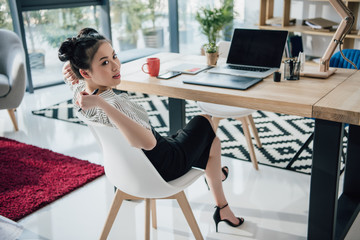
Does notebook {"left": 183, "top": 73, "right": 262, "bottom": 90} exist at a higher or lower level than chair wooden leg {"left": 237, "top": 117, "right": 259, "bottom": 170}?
higher

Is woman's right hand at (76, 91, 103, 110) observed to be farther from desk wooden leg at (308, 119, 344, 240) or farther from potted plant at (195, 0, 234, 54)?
potted plant at (195, 0, 234, 54)

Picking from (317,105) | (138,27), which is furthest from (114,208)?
(138,27)

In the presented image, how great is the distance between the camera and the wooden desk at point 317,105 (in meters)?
1.76

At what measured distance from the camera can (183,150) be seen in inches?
77.0

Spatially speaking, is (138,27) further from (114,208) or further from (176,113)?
(114,208)

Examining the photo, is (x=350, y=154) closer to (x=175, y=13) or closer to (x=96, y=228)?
(x=96, y=228)

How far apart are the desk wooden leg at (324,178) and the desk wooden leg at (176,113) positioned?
91 centimetres

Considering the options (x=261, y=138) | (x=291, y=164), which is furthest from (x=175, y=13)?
(x=291, y=164)

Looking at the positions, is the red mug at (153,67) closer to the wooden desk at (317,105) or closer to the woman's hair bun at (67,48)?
the wooden desk at (317,105)

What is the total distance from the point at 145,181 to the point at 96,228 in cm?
70

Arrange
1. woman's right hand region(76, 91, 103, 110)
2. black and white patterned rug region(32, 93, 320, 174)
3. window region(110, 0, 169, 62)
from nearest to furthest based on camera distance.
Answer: woman's right hand region(76, 91, 103, 110)
black and white patterned rug region(32, 93, 320, 174)
window region(110, 0, 169, 62)

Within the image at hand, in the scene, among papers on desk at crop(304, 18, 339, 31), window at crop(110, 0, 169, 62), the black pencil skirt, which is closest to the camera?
the black pencil skirt

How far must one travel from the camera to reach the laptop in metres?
2.35

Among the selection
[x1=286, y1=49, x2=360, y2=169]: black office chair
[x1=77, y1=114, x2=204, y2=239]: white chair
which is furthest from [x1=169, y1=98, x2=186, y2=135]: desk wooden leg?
[x1=286, y1=49, x2=360, y2=169]: black office chair
